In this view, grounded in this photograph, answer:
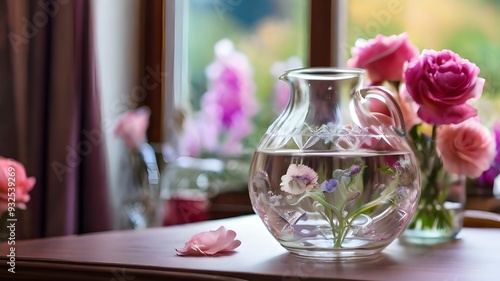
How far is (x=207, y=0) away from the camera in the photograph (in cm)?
213

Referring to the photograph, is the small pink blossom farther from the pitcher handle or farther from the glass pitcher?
the pitcher handle

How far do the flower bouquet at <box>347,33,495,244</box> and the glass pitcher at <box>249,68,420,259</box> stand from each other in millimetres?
143

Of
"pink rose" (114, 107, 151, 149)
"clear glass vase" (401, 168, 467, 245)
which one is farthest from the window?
"clear glass vase" (401, 168, 467, 245)

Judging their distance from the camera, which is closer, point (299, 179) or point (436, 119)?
point (299, 179)

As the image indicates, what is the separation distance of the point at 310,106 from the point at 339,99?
0.05 m

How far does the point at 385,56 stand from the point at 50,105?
76 centimetres

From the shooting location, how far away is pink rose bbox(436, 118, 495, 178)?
4.03ft

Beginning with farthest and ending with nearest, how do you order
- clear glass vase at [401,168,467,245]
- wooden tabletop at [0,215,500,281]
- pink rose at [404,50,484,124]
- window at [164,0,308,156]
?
window at [164,0,308,156] < clear glass vase at [401,168,467,245] < pink rose at [404,50,484,124] < wooden tabletop at [0,215,500,281]

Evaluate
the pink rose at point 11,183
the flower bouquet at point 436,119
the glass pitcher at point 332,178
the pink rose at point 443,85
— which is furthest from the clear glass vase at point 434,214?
the pink rose at point 11,183

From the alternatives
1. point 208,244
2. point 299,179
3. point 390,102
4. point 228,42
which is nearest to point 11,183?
point 208,244

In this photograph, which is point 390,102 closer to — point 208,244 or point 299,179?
point 299,179

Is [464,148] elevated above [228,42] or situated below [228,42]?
below

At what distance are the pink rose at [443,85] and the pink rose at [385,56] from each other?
0.31 feet

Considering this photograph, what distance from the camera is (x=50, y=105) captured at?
1602 millimetres
